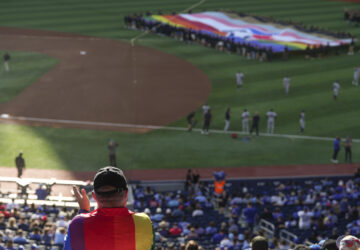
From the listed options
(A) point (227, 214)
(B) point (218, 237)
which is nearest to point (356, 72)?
(A) point (227, 214)

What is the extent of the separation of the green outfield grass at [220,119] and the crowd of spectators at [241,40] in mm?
734

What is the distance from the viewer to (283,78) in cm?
3281

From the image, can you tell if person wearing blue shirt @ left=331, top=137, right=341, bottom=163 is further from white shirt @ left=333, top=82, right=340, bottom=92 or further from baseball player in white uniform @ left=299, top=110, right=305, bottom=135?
white shirt @ left=333, top=82, right=340, bottom=92

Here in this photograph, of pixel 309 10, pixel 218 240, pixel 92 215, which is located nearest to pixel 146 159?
pixel 218 240

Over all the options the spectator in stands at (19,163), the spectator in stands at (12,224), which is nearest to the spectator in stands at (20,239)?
the spectator in stands at (12,224)

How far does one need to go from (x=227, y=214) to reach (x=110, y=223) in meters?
14.9

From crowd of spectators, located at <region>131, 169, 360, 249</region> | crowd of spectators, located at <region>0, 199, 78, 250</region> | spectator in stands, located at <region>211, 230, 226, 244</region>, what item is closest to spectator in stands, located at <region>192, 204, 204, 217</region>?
crowd of spectators, located at <region>131, 169, 360, 249</region>

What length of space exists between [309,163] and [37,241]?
42.3 feet

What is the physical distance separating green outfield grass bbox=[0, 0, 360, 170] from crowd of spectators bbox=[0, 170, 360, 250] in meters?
2.81

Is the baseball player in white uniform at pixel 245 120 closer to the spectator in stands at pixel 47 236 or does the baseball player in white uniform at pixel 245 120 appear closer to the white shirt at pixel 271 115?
the white shirt at pixel 271 115

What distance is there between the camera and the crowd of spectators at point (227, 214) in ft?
48.1

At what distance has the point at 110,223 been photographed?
387cm

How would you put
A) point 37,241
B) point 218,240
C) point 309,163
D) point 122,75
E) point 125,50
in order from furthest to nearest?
point 125,50, point 122,75, point 309,163, point 218,240, point 37,241

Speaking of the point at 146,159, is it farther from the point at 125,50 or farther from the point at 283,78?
the point at 125,50
